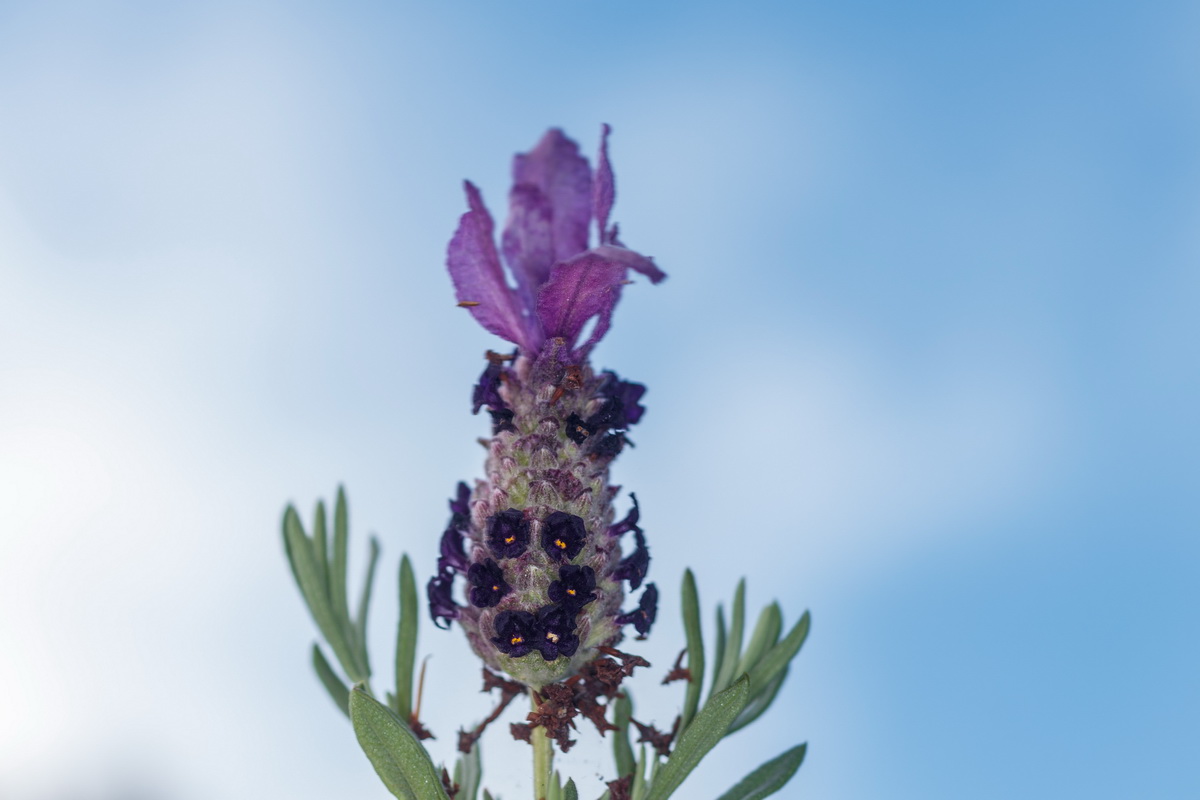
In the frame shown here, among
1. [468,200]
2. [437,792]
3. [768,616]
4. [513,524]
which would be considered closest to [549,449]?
[513,524]

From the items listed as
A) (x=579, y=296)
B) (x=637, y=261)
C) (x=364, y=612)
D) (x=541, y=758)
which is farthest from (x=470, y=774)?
(x=637, y=261)

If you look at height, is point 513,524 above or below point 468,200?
below

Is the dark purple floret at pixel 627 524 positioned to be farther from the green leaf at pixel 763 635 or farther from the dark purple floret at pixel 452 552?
the green leaf at pixel 763 635

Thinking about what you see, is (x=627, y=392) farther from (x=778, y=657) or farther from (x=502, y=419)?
(x=778, y=657)

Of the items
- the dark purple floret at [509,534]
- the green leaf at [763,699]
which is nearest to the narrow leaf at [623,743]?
the green leaf at [763,699]

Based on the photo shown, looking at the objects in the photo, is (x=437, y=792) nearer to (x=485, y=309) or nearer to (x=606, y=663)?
(x=606, y=663)

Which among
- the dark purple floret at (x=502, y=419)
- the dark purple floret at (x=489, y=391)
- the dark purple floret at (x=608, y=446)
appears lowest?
the dark purple floret at (x=608, y=446)
